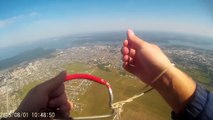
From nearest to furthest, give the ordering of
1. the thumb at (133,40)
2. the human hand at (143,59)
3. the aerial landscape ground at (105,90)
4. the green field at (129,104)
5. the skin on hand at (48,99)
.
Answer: the skin on hand at (48,99), the human hand at (143,59), the thumb at (133,40), the green field at (129,104), the aerial landscape ground at (105,90)

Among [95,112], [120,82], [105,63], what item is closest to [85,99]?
[95,112]

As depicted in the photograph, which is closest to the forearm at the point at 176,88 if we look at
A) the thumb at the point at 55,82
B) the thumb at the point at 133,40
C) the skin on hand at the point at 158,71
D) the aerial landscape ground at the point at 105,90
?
the skin on hand at the point at 158,71

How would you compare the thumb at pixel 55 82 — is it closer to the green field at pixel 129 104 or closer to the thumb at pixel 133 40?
the thumb at pixel 133 40

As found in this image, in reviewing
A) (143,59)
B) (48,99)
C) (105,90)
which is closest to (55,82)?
(48,99)

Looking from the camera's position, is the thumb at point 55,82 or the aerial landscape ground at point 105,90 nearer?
the thumb at point 55,82

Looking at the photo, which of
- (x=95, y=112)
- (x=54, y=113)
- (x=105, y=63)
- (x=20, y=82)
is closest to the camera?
(x=54, y=113)

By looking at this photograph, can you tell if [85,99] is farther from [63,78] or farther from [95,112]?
[63,78]

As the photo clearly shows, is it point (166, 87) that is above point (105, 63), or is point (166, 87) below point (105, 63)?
above
